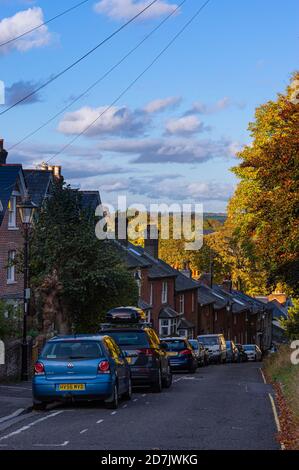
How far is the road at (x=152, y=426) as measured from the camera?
1264cm

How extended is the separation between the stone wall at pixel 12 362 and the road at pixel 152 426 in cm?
608

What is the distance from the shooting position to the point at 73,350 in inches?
728

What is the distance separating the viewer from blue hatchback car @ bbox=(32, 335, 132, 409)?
59.0 feet

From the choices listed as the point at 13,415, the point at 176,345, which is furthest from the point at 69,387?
the point at 176,345

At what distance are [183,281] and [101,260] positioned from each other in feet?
139

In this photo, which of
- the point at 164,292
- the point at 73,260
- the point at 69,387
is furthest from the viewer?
the point at 164,292

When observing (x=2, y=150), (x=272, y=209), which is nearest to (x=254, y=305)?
(x=2, y=150)

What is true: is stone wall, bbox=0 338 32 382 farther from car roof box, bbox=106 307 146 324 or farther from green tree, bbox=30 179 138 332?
green tree, bbox=30 179 138 332

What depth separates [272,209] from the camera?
1089 inches

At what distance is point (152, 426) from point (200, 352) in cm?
3443

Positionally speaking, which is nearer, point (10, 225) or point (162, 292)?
point (10, 225)

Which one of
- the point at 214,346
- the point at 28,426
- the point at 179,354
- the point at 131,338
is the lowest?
the point at 214,346

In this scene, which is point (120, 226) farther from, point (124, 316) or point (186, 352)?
point (124, 316)

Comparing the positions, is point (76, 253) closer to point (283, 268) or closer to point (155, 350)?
point (283, 268)
